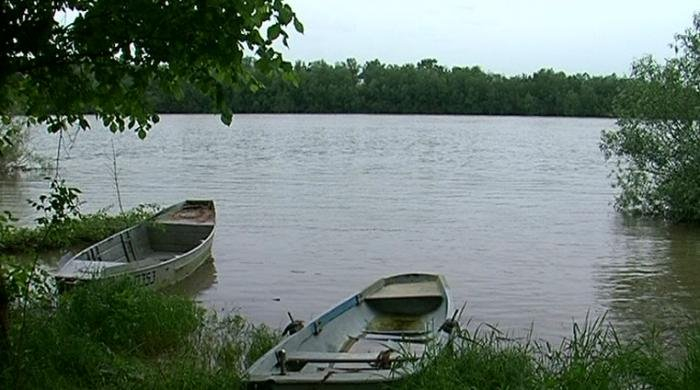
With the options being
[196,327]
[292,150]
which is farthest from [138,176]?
[196,327]

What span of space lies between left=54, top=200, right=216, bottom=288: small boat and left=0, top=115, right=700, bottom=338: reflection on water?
0.60 m

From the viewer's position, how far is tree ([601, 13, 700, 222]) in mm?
20328

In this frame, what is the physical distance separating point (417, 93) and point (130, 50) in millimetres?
86276

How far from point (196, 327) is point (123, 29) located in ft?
16.9

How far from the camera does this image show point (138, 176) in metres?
32.4

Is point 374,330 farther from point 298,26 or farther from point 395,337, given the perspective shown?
point 298,26

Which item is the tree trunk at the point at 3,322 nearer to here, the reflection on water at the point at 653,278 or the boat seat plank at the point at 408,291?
the boat seat plank at the point at 408,291

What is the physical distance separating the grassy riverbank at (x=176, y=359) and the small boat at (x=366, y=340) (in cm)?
28

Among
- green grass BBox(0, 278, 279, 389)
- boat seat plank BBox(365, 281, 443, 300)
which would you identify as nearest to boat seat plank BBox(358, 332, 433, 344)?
boat seat plank BBox(365, 281, 443, 300)

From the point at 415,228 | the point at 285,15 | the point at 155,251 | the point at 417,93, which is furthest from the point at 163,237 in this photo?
the point at 417,93

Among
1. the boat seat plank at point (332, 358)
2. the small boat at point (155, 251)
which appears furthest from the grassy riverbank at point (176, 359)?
the small boat at point (155, 251)

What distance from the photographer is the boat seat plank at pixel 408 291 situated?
33.2ft

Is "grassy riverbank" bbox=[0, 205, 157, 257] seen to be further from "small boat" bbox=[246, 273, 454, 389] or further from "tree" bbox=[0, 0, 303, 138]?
"tree" bbox=[0, 0, 303, 138]

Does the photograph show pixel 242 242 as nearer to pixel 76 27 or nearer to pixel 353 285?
pixel 353 285
